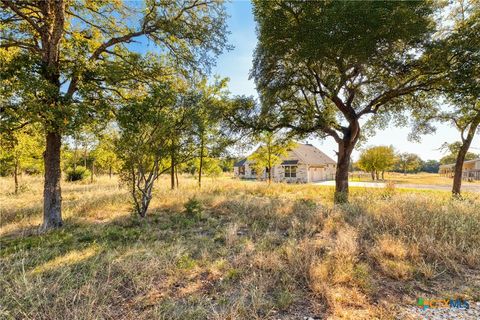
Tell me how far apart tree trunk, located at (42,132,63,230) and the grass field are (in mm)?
441

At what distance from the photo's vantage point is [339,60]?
799 centimetres

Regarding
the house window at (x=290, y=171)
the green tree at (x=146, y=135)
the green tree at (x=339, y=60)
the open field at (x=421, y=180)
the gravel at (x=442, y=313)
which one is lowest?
the open field at (x=421, y=180)

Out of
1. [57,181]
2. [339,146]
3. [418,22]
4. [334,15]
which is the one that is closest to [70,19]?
[57,181]

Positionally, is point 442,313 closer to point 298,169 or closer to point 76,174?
point 76,174

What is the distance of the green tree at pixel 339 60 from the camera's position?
6441 mm

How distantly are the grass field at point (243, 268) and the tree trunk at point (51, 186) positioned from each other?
441 millimetres

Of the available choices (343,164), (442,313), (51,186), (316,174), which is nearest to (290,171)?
(316,174)

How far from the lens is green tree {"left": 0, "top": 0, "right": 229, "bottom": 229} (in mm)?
4758

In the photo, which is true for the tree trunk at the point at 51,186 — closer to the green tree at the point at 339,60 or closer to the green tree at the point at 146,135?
the green tree at the point at 146,135

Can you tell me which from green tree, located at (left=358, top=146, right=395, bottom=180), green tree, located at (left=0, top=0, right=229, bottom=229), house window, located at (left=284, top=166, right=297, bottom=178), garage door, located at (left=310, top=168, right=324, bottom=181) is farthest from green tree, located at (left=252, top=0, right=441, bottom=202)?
green tree, located at (left=358, top=146, right=395, bottom=180)

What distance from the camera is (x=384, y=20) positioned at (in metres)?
6.31

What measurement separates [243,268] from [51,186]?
6.01 m

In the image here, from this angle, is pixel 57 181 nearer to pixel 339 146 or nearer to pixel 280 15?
pixel 280 15

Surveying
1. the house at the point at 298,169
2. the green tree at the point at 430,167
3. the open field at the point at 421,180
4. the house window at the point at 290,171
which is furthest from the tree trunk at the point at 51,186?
the green tree at the point at 430,167
